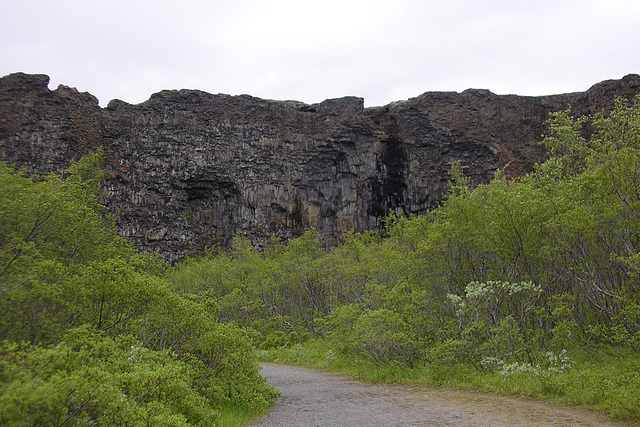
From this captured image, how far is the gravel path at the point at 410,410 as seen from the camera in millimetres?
8711

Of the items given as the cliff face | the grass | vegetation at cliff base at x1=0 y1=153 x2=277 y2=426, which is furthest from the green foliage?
the cliff face

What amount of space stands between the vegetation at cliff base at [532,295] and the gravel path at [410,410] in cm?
74

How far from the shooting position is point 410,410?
10.1 m

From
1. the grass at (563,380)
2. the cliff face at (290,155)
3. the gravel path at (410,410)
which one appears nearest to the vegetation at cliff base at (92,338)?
the gravel path at (410,410)

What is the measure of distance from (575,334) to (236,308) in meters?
25.3

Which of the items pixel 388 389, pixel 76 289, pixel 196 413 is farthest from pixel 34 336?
pixel 388 389

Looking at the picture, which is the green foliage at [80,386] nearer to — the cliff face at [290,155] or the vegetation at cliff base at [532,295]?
the vegetation at cliff base at [532,295]

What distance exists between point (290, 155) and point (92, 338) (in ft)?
214

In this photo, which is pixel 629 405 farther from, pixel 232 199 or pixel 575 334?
pixel 232 199

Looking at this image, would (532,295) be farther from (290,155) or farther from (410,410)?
(290,155)

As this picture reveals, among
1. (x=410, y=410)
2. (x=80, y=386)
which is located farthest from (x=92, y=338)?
(x=410, y=410)

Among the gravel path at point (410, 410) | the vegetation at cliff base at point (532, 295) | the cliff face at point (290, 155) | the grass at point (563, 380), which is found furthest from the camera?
the cliff face at point (290, 155)

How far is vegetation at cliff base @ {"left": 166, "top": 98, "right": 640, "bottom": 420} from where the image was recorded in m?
11.5

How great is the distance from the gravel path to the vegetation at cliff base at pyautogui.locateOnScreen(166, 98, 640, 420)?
0.74 metres
